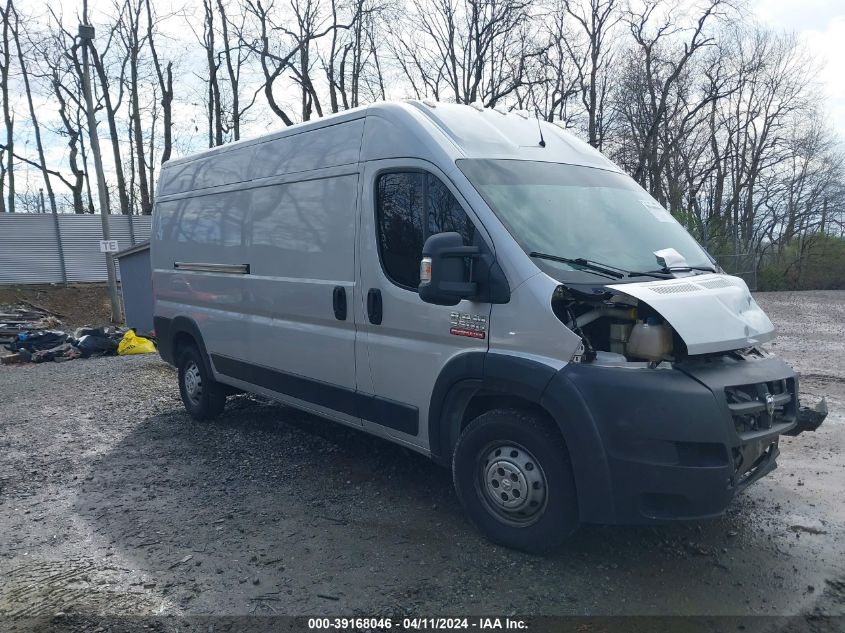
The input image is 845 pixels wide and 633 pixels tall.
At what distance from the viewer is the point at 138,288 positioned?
57.1 feet

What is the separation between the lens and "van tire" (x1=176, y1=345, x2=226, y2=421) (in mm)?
6953

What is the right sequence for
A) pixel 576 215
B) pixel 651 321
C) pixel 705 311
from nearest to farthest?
pixel 651 321
pixel 705 311
pixel 576 215

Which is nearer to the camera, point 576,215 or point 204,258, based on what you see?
point 576,215

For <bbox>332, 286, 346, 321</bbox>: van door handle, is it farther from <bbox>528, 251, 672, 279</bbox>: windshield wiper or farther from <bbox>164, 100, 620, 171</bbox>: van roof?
<bbox>528, 251, 672, 279</bbox>: windshield wiper

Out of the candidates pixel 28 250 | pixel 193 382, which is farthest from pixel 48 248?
pixel 193 382

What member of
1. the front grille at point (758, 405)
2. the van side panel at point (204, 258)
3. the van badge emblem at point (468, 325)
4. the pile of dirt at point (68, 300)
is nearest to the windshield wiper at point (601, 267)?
the van badge emblem at point (468, 325)

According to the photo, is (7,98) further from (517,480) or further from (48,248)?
(517,480)

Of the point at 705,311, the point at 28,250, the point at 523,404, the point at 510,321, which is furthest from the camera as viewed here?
the point at 28,250

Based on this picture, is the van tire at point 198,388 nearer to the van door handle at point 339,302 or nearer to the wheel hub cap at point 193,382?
the wheel hub cap at point 193,382

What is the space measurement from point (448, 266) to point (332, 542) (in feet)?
6.09

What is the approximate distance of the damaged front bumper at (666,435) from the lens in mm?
3266

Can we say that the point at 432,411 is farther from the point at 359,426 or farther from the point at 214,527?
the point at 214,527

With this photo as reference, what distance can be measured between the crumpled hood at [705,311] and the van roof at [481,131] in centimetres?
133

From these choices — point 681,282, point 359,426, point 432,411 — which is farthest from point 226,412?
point 681,282
